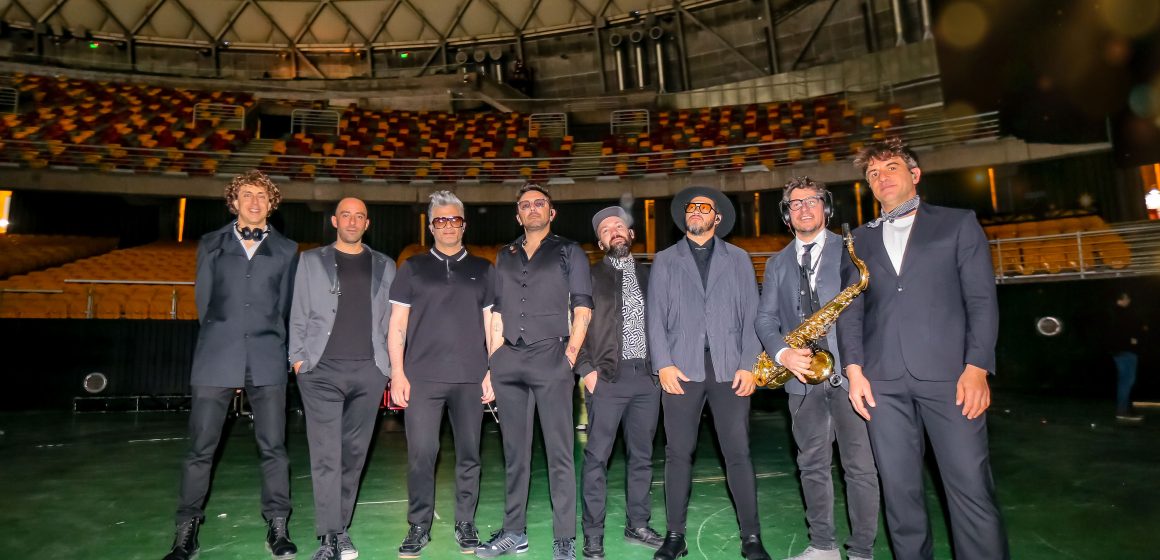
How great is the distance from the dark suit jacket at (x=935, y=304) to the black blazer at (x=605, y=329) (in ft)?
3.79

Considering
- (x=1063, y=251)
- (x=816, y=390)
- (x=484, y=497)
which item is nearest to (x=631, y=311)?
(x=816, y=390)

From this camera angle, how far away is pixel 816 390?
10.2ft

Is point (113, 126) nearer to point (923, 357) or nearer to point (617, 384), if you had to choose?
point (617, 384)

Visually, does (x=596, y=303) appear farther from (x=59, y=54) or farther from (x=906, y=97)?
(x=59, y=54)

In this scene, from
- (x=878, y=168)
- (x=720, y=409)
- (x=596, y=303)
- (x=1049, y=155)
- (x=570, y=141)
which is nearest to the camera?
(x=878, y=168)

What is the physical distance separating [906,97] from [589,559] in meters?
17.3

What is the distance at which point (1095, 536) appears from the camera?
11.0ft

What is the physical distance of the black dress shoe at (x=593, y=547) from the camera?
10.2 feet

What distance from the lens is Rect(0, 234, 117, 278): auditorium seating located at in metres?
12.2

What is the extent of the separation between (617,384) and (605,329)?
0.29 m

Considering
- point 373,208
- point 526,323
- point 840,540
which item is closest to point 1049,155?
point 840,540

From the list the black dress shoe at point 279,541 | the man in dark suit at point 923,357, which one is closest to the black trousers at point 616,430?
the man in dark suit at point 923,357

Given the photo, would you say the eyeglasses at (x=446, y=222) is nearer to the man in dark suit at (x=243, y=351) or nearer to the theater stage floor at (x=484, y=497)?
the man in dark suit at (x=243, y=351)

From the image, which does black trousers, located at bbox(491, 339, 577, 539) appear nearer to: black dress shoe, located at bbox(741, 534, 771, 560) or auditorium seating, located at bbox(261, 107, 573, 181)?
black dress shoe, located at bbox(741, 534, 771, 560)
